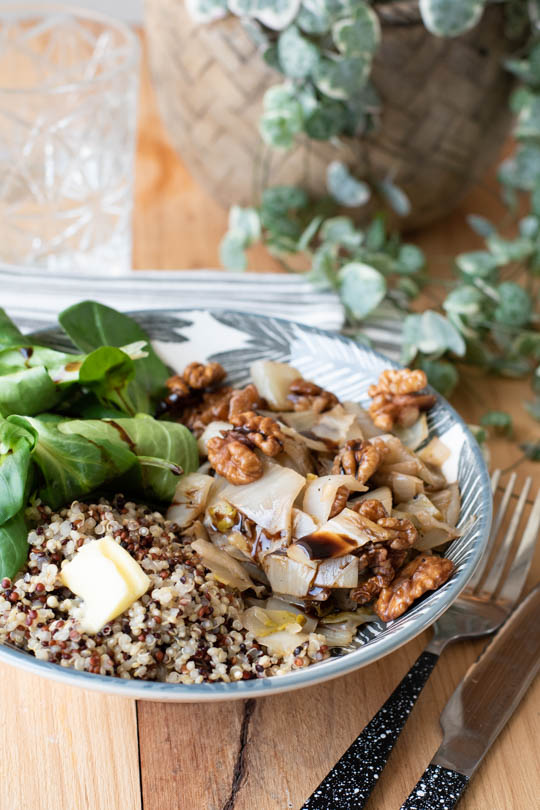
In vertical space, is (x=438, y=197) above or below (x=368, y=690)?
above

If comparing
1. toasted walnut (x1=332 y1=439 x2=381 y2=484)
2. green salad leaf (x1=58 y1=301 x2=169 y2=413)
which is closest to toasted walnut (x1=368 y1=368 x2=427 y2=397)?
toasted walnut (x1=332 y1=439 x2=381 y2=484)

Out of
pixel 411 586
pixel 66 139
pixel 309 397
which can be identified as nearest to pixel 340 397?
pixel 309 397

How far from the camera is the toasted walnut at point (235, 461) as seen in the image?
1.10 metres

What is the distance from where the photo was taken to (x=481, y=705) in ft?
3.46

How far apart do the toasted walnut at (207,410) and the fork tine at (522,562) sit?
49cm

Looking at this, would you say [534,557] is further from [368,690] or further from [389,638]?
[389,638]

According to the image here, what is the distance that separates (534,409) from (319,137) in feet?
2.33

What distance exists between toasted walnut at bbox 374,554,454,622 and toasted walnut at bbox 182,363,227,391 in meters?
0.47

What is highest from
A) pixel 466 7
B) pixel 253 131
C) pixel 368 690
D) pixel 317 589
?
pixel 466 7

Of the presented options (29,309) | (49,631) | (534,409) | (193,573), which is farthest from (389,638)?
(29,309)

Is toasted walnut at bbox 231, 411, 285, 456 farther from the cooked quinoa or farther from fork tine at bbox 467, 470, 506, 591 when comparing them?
fork tine at bbox 467, 470, 506, 591

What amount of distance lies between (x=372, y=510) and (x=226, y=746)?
342 mm

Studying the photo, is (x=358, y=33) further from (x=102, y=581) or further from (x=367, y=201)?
(x=102, y=581)

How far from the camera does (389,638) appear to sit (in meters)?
0.90
